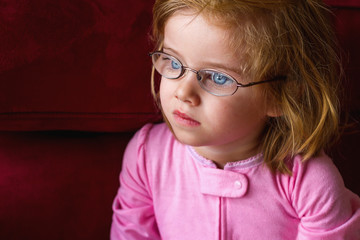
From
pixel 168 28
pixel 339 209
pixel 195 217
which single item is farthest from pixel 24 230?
pixel 339 209

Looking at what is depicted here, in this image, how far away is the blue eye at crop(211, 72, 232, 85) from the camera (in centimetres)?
84

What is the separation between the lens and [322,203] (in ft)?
3.06

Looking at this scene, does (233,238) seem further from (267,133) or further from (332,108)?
(332,108)

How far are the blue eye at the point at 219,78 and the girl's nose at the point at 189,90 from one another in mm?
33

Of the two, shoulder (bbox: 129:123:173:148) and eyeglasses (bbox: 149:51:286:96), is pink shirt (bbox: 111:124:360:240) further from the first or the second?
eyeglasses (bbox: 149:51:286:96)

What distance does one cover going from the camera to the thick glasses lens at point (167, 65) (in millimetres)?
877

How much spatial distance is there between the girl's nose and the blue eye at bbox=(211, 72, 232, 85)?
0.03m

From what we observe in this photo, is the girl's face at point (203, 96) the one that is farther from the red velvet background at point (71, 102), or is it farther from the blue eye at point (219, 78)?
the red velvet background at point (71, 102)

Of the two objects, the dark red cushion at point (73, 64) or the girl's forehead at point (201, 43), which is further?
the dark red cushion at point (73, 64)

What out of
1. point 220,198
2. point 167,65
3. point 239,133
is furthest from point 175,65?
point 220,198

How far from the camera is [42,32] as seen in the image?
3.11 ft

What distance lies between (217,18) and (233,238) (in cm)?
48

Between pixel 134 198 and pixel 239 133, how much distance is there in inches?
12.7

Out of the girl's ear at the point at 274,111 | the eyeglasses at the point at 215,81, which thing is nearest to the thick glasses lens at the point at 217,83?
the eyeglasses at the point at 215,81
